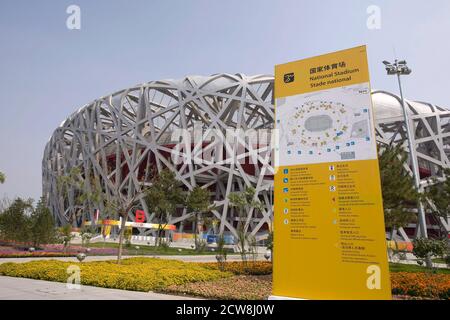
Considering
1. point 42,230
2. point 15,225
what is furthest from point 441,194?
point 15,225

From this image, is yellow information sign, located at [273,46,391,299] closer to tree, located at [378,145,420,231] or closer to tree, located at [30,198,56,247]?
tree, located at [378,145,420,231]

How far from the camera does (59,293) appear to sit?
289 inches

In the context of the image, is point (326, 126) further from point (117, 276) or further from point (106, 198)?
point (106, 198)

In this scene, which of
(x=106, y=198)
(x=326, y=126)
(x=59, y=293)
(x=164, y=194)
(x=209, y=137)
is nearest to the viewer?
(x=326, y=126)

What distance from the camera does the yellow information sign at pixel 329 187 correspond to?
575 cm

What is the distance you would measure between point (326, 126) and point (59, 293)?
284 inches

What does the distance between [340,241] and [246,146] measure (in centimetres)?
3427

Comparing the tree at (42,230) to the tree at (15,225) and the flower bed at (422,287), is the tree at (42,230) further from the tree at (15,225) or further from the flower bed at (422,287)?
the flower bed at (422,287)

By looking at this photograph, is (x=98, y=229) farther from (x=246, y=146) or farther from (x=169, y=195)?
(x=246, y=146)

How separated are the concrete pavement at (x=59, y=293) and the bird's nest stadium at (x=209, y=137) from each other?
98.5 ft

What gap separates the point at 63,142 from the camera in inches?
2148

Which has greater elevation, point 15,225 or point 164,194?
point 164,194

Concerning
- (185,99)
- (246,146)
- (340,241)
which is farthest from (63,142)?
(340,241)

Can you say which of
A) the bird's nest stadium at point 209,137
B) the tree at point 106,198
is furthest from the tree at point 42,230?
the bird's nest stadium at point 209,137
